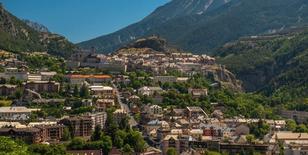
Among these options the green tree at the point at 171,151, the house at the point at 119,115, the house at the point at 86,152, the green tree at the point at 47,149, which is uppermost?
the house at the point at 119,115

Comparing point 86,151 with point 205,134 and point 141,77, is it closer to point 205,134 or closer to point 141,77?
point 205,134

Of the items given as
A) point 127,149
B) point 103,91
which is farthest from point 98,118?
point 103,91

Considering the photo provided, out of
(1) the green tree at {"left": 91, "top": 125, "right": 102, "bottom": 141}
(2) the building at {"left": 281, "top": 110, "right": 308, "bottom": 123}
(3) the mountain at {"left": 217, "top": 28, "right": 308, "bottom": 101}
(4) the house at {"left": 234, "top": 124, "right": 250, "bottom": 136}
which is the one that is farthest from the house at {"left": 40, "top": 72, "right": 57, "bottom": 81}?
(3) the mountain at {"left": 217, "top": 28, "right": 308, "bottom": 101}

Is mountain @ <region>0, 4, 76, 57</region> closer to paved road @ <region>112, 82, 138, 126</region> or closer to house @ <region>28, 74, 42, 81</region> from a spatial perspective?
house @ <region>28, 74, 42, 81</region>

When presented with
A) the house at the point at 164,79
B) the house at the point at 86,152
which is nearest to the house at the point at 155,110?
the house at the point at 164,79

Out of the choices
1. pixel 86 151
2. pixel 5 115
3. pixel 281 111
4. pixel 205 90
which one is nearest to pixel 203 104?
pixel 205 90

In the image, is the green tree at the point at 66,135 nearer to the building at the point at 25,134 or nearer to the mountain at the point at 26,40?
the building at the point at 25,134
